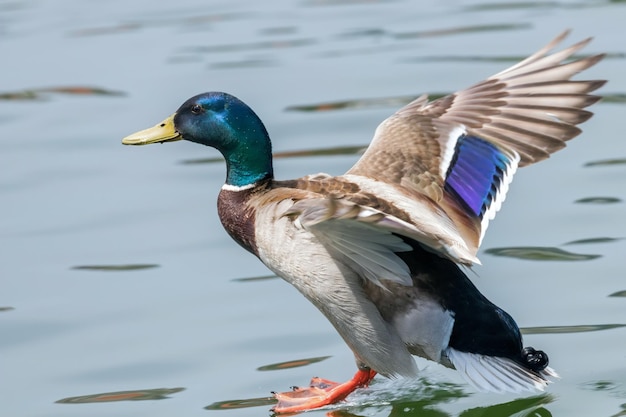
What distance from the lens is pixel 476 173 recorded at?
6.08m

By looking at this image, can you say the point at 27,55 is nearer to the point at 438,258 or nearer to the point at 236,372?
the point at 236,372

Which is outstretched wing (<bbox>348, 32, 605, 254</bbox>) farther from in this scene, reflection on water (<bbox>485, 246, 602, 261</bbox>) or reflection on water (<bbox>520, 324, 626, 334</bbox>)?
reflection on water (<bbox>485, 246, 602, 261</bbox>)

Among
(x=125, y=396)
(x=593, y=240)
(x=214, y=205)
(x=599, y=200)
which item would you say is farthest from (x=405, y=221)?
(x=214, y=205)

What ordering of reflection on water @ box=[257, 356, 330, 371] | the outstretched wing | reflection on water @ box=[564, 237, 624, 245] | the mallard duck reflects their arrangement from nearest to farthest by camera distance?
the mallard duck → the outstretched wing → reflection on water @ box=[257, 356, 330, 371] → reflection on water @ box=[564, 237, 624, 245]

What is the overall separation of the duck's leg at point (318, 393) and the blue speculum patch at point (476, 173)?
0.85 meters

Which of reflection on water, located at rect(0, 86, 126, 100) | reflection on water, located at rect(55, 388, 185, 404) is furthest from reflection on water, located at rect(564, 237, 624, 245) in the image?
reflection on water, located at rect(0, 86, 126, 100)

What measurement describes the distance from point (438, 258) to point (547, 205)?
286cm

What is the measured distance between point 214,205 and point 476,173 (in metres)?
2.91

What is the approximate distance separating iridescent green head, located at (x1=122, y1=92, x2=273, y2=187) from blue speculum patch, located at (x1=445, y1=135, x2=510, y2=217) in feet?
2.70

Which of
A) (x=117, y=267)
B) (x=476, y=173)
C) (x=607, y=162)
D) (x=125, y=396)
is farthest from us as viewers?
(x=607, y=162)

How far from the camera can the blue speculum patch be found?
19.7ft

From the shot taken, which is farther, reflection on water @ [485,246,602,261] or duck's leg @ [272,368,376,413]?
reflection on water @ [485,246,602,261]

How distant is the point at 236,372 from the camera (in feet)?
20.8

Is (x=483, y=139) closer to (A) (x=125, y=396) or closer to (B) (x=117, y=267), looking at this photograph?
(A) (x=125, y=396)
